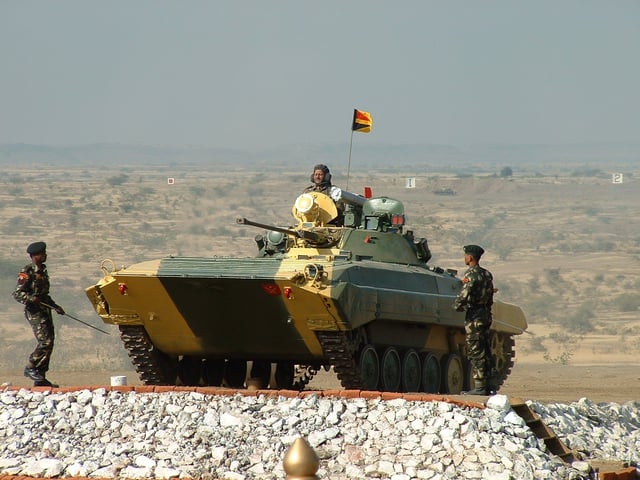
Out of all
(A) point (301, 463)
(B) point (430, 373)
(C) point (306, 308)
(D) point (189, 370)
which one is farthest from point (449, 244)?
(A) point (301, 463)

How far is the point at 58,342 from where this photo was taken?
39.1 meters

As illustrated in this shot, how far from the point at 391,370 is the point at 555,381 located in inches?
295

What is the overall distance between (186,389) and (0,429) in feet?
6.31

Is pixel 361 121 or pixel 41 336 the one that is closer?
pixel 41 336

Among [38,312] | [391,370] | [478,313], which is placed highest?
[478,313]

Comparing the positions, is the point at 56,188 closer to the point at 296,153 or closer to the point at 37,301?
the point at 37,301

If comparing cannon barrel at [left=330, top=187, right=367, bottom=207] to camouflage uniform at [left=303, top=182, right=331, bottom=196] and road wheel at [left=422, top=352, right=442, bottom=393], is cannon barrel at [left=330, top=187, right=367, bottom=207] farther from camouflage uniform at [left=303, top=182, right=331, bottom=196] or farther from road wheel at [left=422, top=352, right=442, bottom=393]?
road wheel at [left=422, top=352, right=442, bottom=393]

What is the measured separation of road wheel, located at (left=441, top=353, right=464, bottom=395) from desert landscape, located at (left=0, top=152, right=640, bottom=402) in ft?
3.68

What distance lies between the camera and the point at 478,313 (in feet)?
57.8

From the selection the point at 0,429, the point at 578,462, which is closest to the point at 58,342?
the point at 0,429

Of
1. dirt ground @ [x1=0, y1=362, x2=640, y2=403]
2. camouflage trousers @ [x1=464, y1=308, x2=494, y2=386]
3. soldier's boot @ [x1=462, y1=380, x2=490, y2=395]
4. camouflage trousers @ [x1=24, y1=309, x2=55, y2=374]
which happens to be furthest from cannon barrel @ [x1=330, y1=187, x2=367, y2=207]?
camouflage trousers @ [x1=24, y1=309, x2=55, y2=374]

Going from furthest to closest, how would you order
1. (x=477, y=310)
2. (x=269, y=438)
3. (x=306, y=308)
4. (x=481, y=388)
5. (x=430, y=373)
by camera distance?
(x=430, y=373) < (x=306, y=308) < (x=481, y=388) < (x=477, y=310) < (x=269, y=438)

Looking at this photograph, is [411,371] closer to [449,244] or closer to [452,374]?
[452,374]

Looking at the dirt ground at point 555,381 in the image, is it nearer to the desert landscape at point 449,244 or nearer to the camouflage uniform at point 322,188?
the desert landscape at point 449,244
